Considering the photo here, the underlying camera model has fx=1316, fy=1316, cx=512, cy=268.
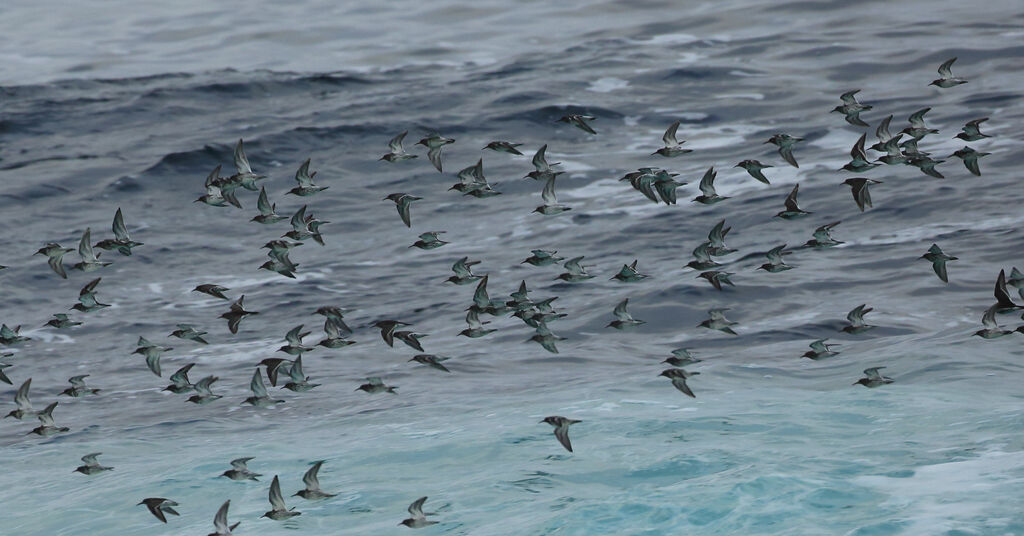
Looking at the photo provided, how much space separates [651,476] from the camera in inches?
696

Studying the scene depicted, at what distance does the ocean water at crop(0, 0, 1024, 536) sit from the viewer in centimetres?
1756

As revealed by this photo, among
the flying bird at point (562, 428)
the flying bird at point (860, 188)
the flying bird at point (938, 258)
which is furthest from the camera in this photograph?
the flying bird at point (938, 258)

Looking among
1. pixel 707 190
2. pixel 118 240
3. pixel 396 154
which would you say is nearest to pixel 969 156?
pixel 707 190

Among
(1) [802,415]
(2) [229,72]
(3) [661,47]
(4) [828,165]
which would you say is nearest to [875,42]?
(3) [661,47]

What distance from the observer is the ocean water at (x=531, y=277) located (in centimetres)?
1756

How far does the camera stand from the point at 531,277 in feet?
86.4

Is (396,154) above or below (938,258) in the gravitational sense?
above

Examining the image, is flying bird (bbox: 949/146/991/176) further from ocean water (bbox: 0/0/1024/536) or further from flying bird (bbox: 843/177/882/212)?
ocean water (bbox: 0/0/1024/536)

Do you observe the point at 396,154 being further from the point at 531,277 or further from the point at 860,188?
the point at 531,277

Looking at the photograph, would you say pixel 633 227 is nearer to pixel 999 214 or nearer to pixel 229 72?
pixel 999 214

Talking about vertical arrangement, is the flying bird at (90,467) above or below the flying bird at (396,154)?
below

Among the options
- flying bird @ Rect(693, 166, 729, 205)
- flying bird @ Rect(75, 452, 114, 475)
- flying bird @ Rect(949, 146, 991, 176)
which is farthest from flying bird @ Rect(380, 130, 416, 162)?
flying bird @ Rect(949, 146, 991, 176)

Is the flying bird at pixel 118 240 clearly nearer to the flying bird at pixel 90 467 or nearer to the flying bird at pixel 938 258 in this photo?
the flying bird at pixel 90 467

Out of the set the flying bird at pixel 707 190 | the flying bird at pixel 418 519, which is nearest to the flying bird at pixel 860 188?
the flying bird at pixel 707 190
